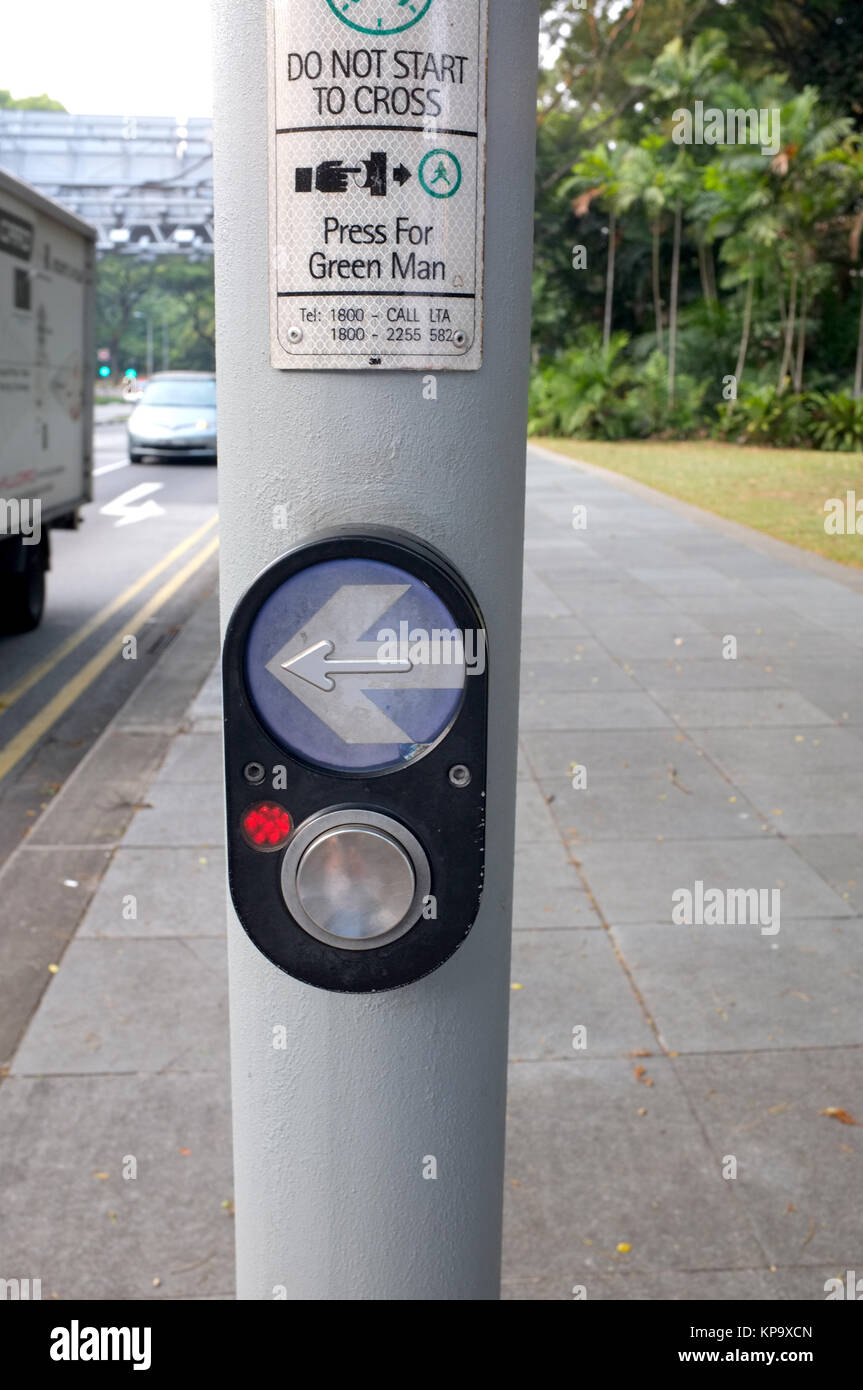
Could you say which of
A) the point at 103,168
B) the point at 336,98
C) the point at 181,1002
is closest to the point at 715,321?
the point at 103,168

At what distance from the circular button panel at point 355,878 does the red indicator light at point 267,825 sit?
0.7 inches

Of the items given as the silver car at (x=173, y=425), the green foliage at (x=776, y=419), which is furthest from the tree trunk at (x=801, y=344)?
the silver car at (x=173, y=425)

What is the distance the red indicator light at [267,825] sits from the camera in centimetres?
148

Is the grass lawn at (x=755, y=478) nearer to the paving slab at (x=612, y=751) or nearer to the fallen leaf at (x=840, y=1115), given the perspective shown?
the paving slab at (x=612, y=751)

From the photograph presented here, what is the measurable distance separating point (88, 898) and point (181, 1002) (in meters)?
1.07

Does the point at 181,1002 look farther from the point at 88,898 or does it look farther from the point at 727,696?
the point at 727,696

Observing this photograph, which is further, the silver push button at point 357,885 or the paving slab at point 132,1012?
the paving slab at point 132,1012

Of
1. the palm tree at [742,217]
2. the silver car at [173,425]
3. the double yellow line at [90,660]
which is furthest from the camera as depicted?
the palm tree at [742,217]

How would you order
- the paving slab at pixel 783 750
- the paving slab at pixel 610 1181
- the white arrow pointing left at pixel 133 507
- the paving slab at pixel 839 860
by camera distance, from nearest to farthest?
the paving slab at pixel 610 1181 < the paving slab at pixel 839 860 < the paving slab at pixel 783 750 < the white arrow pointing left at pixel 133 507

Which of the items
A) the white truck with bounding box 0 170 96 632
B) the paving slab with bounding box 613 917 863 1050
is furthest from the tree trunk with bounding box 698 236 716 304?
the paving slab with bounding box 613 917 863 1050

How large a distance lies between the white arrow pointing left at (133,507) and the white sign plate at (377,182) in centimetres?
1680

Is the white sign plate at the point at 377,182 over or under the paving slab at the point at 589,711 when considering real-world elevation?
over

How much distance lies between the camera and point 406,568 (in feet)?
4.62

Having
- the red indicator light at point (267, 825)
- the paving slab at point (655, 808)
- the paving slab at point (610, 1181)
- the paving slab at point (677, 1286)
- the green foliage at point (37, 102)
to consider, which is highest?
the green foliage at point (37, 102)
